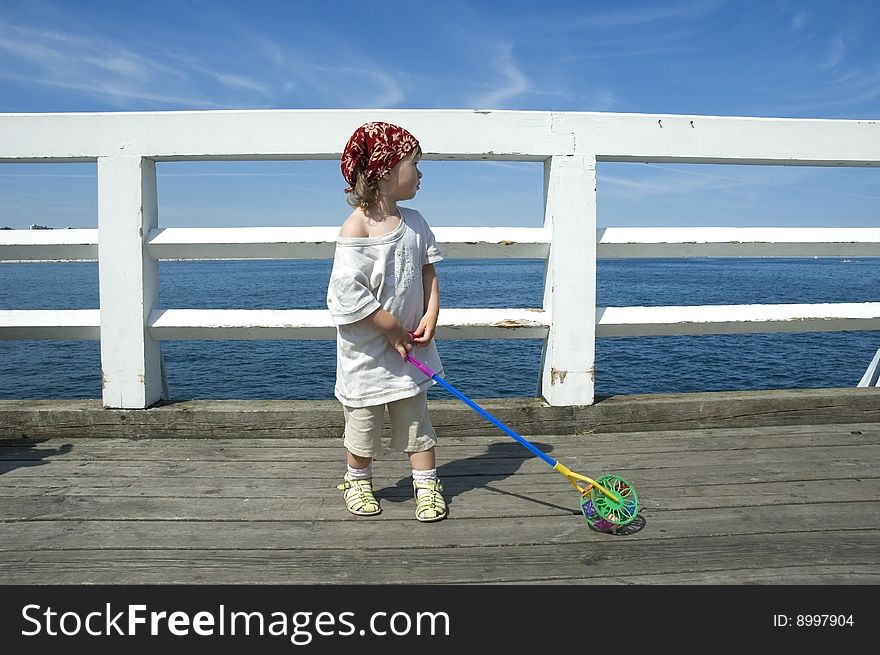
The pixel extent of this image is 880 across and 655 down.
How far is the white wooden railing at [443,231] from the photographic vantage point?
320 centimetres

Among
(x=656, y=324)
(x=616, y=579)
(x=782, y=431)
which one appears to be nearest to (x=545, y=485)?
(x=616, y=579)

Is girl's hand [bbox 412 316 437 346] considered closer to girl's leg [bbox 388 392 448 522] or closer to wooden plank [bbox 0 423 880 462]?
girl's leg [bbox 388 392 448 522]

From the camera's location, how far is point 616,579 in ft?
6.27

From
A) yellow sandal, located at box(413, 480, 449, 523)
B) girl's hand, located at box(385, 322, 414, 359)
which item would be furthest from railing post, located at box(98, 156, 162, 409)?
yellow sandal, located at box(413, 480, 449, 523)

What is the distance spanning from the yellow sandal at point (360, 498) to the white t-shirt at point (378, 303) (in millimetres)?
294

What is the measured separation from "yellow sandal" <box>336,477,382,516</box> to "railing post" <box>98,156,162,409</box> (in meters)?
1.37

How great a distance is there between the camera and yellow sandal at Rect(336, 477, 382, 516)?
8.02 ft

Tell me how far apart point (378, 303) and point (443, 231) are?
1.05 meters

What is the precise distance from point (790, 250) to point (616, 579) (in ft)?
7.69

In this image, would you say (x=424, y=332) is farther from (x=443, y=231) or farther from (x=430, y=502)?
(x=443, y=231)

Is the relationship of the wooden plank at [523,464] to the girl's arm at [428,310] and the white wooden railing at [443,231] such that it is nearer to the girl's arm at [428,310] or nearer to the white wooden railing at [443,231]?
the white wooden railing at [443,231]

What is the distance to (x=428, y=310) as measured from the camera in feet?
8.40

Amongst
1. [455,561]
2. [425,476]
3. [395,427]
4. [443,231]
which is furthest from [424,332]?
[443,231]

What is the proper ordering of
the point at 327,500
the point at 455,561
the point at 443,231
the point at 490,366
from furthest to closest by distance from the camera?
the point at 490,366 < the point at 443,231 < the point at 327,500 < the point at 455,561
